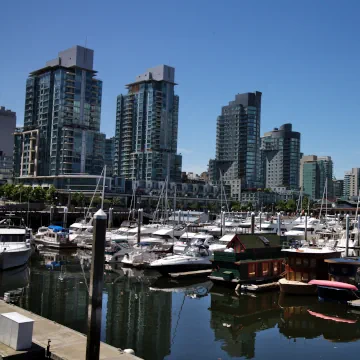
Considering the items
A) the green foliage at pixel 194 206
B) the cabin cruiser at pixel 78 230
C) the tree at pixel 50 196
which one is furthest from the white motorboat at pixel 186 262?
the green foliage at pixel 194 206

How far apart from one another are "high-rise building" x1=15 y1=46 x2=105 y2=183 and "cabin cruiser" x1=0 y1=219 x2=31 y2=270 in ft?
399

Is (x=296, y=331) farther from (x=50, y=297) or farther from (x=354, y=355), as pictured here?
(x=50, y=297)

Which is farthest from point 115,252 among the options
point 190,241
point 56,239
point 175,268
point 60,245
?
point 56,239

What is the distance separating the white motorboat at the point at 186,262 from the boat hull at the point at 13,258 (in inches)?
534

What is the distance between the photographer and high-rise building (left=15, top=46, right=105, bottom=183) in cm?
17025

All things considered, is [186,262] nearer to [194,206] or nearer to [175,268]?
[175,268]

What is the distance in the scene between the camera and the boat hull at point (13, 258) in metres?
44.3

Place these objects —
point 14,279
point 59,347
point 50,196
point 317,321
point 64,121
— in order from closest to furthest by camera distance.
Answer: point 59,347 → point 317,321 → point 14,279 → point 50,196 → point 64,121

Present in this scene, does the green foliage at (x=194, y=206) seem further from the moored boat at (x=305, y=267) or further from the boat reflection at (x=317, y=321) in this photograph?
the boat reflection at (x=317, y=321)

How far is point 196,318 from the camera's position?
30516 millimetres

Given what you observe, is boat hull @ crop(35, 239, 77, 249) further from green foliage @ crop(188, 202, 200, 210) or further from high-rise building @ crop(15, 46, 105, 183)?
green foliage @ crop(188, 202, 200, 210)

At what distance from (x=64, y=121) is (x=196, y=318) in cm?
15088

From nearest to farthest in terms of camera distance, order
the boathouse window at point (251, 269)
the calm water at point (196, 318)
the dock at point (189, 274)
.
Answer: the calm water at point (196, 318), the boathouse window at point (251, 269), the dock at point (189, 274)

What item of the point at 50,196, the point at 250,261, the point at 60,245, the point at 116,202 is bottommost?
the point at 60,245
